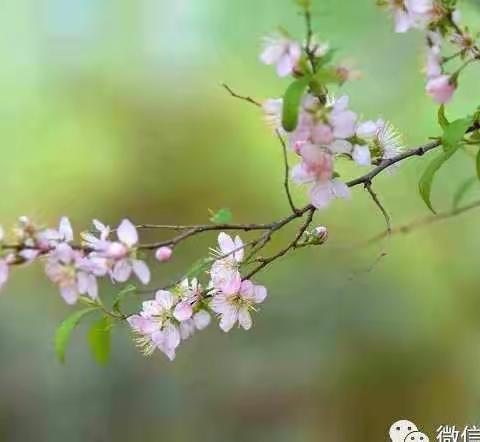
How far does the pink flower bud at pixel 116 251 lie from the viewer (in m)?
0.47

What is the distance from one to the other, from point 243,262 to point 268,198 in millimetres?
1016

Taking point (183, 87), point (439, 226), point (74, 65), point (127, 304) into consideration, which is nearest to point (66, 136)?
point (74, 65)

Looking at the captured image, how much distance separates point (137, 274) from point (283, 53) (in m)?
0.16

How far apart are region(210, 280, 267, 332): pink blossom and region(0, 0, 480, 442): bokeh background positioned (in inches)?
36.7

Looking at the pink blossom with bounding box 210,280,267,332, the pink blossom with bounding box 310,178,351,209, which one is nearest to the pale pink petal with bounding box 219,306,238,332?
the pink blossom with bounding box 210,280,267,332

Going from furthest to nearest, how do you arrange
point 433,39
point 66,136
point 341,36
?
point 66,136
point 341,36
point 433,39

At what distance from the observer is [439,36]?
0.50 m

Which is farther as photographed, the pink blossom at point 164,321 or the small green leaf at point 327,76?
the pink blossom at point 164,321

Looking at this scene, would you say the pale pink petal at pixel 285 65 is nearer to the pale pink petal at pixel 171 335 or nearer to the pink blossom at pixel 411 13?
the pink blossom at pixel 411 13

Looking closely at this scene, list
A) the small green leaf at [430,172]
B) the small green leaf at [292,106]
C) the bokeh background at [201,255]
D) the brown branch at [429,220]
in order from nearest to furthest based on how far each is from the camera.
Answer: the small green leaf at [292,106]
the small green leaf at [430,172]
the brown branch at [429,220]
the bokeh background at [201,255]

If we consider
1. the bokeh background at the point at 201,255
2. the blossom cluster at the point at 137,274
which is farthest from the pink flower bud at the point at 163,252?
the bokeh background at the point at 201,255

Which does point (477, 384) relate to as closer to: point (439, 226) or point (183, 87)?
point (439, 226)

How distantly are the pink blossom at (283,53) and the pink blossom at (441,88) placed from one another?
9 cm

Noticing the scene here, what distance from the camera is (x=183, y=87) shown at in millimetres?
1575
